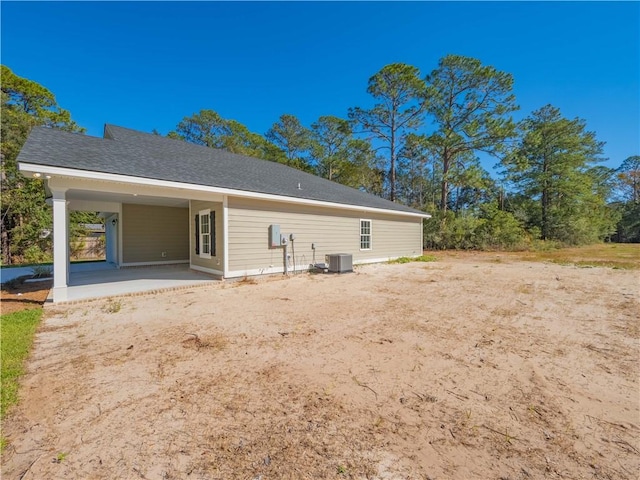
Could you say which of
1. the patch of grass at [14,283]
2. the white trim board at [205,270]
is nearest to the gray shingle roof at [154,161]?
the white trim board at [205,270]

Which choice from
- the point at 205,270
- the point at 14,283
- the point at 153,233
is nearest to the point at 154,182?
the point at 205,270

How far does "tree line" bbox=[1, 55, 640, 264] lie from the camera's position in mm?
14094

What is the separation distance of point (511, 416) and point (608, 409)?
2.70ft

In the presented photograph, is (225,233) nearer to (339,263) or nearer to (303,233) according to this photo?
(303,233)

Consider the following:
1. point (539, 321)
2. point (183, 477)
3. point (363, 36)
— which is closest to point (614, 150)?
point (363, 36)

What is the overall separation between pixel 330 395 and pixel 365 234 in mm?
9883

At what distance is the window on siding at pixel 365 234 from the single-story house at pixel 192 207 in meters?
0.04

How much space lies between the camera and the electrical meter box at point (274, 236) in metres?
8.59

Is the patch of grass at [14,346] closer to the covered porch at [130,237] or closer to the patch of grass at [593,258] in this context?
the covered porch at [130,237]

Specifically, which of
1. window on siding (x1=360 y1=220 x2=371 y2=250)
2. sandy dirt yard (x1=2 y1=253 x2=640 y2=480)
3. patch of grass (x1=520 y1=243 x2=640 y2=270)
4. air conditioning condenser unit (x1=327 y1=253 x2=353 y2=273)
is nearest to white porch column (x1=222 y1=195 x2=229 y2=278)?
sandy dirt yard (x1=2 y1=253 x2=640 y2=480)

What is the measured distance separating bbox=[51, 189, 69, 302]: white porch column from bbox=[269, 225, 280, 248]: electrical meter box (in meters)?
4.67

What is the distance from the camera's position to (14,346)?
3338 mm

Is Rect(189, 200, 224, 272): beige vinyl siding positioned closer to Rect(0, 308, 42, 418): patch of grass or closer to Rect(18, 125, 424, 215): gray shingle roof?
Rect(18, 125, 424, 215): gray shingle roof

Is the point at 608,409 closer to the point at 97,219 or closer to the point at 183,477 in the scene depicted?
the point at 183,477
